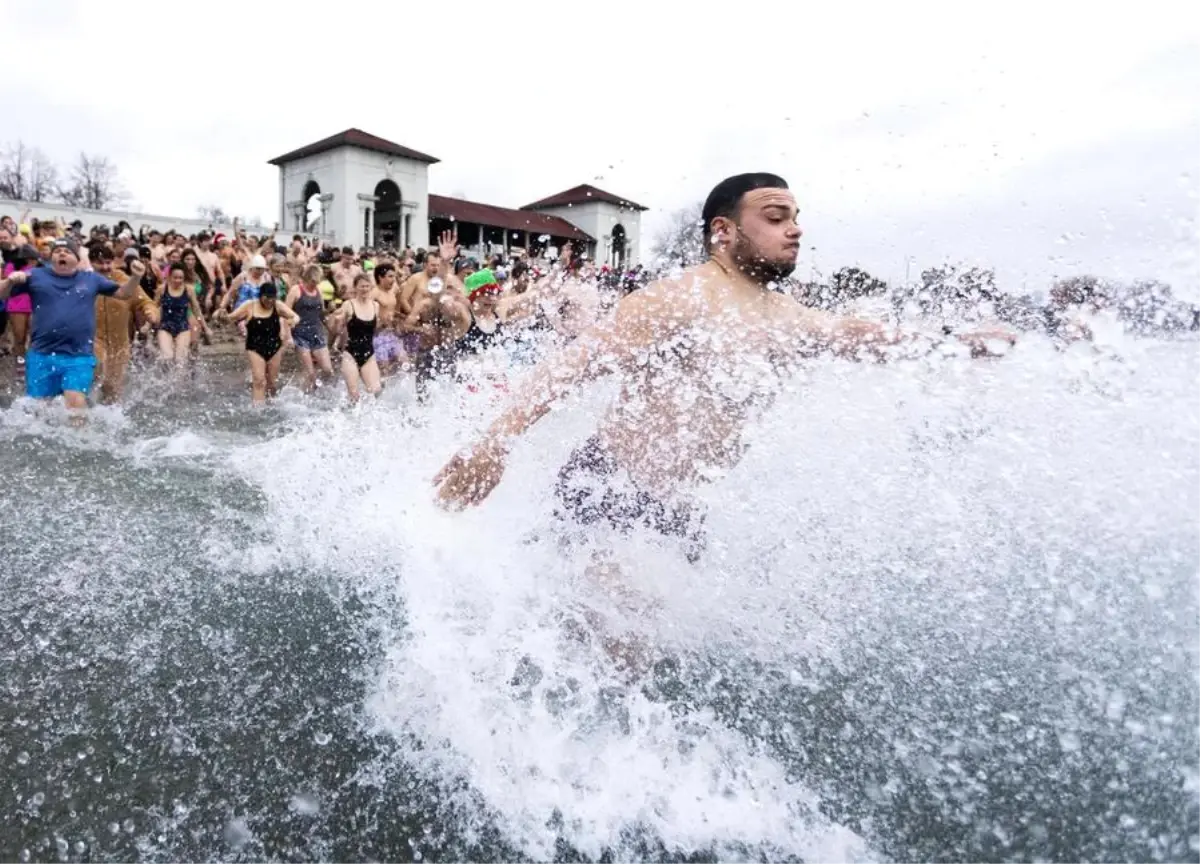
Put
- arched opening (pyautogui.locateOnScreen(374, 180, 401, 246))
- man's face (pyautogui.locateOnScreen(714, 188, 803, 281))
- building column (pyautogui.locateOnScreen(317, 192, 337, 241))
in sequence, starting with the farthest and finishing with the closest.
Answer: arched opening (pyautogui.locateOnScreen(374, 180, 401, 246))
building column (pyautogui.locateOnScreen(317, 192, 337, 241))
man's face (pyautogui.locateOnScreen(714, 188, 803, 281))

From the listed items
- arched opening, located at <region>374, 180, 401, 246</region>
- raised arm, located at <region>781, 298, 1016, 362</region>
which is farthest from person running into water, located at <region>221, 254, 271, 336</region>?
arched opening, located at <region>374, 180, 401, 246</region>

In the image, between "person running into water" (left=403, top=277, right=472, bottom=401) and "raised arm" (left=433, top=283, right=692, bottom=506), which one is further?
"person running into water" (left=403, top=277, right=472, bottom=401)

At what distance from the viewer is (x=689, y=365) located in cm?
252

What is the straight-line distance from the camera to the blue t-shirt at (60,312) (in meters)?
6.68

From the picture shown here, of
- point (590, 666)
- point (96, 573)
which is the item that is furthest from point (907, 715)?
point (96, 573)

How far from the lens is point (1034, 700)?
2.50 m

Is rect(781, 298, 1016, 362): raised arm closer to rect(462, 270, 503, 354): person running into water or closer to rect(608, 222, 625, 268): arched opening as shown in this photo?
rect(462, 270, 503, 354): person running into water

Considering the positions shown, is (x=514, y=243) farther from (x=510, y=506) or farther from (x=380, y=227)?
(x=510, y=506)

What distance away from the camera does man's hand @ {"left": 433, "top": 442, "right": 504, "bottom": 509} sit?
249 centimetres

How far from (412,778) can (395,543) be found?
156cm

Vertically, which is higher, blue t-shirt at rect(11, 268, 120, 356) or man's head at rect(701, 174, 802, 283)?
man's head at rect(701, 174, 802, 283)

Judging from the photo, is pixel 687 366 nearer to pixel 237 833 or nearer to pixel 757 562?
pixel 757 562

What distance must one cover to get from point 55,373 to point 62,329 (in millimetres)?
409

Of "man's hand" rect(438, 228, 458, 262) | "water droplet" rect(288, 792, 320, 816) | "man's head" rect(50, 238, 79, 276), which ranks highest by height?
"man's hand" rect(438, 228, 458, 262)
